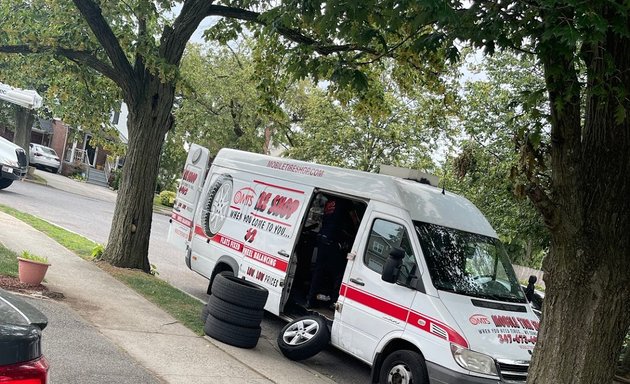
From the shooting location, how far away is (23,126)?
31875mm

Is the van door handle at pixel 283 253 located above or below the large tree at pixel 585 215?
below

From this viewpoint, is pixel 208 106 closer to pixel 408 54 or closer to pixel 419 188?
pixel 408 54

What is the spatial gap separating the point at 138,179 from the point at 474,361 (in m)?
7.56

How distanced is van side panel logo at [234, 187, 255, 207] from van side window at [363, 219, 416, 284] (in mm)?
2802

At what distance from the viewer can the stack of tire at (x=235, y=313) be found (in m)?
7.54

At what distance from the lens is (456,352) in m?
6.12

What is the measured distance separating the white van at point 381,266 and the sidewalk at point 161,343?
663mm

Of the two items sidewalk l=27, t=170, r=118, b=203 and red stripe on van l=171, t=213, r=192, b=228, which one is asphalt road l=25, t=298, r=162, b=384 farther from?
sidewalk l=27, t=170, r=118, b=203

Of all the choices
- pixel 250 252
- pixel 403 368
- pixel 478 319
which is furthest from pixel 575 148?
pixel 250 252

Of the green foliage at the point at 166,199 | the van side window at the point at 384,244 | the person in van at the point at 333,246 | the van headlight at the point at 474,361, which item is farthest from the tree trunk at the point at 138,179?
the green foliage at the point at 166,199

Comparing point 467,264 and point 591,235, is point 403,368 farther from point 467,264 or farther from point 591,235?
point 591,235

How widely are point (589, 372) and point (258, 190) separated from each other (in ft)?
19.4

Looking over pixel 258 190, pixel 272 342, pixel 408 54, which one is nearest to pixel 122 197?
pixel 258 190

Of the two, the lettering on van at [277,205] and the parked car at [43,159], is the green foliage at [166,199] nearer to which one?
the parked car at [43,159]
